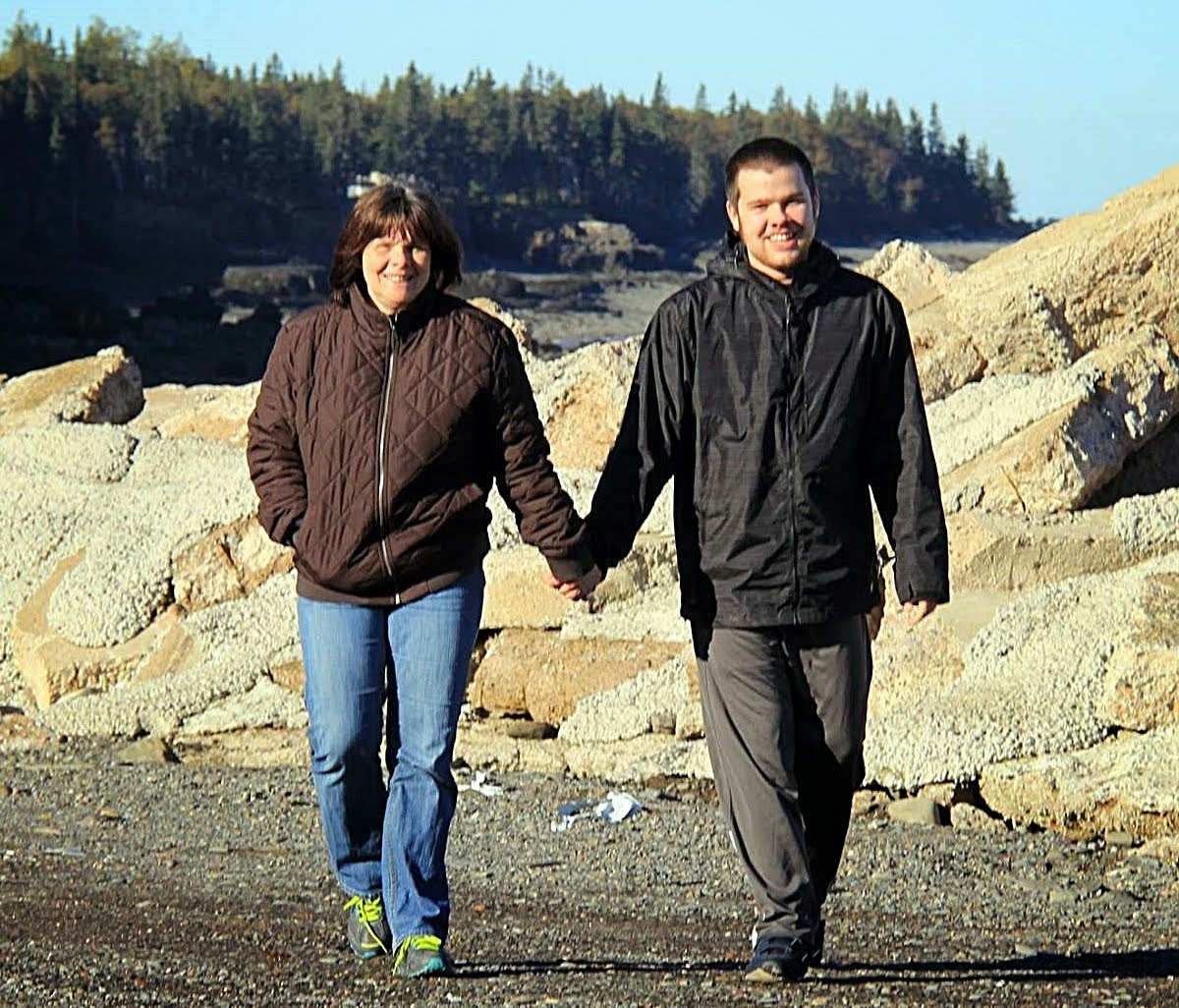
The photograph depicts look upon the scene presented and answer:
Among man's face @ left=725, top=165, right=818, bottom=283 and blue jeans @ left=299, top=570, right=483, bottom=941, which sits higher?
man's face @ left=725, top=165, right=818, bottom=283

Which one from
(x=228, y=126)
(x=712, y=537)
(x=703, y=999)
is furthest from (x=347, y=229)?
(x=228, y=126)

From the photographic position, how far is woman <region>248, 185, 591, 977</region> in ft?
15.2

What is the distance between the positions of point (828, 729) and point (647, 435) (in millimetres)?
771

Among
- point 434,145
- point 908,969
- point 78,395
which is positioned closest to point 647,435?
point 908,969

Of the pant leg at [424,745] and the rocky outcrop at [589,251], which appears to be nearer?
the pant leg at [424,745]

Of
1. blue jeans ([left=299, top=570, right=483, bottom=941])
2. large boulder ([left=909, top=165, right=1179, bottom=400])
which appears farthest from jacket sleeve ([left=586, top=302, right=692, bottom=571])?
large boulder ([left=909, top=165, right=1179, bottom=400])

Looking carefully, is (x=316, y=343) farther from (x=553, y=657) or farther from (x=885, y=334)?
(x=553, y=657)

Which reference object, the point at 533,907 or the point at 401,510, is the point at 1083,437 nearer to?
the point at 533,907

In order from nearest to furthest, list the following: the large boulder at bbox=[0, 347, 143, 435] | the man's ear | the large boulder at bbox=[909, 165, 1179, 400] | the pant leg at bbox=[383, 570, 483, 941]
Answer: the pant leg at bbox=[383, 570, 483, 941] < the man's ear < the large boulder at bbox=[909, 165, 1179, 400] < the large boulder at bbox=[0, 347, 143, 435]

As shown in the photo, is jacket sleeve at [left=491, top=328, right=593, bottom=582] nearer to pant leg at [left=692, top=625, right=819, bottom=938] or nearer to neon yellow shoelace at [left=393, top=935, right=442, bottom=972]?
pant leg at [left=692, top=625, right=819, bottom=938]

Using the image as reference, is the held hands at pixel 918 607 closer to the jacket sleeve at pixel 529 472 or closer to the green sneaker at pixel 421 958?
the jacket sleeve at pixel 529 472

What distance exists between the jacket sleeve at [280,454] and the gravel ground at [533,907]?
39.1 inches

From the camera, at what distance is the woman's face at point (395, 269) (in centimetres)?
466

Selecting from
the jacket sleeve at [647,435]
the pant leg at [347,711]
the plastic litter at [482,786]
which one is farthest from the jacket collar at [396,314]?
the plastic litter at [482,786]
